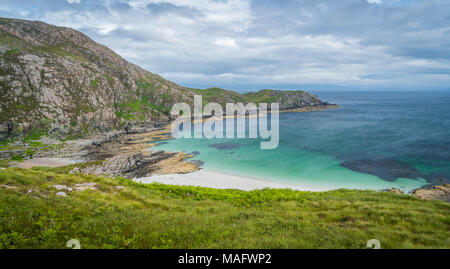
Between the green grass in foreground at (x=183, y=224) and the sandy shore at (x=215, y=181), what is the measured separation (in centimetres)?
2057

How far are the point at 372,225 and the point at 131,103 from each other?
393 ft

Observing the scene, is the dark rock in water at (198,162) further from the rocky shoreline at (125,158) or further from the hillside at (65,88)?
the hillside at (65,88)

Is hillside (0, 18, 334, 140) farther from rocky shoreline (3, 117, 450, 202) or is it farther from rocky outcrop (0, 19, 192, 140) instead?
rocky shoreline (3, 117, 450, 202)

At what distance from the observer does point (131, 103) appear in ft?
373

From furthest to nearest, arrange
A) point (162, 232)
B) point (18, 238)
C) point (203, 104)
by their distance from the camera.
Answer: point (203, 104)
point (162, 232)
point (18, 238)

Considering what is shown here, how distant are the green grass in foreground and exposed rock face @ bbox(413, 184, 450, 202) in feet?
47.4

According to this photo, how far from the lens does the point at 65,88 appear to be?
85.4m

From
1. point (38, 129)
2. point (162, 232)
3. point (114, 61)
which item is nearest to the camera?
point (162, 232)

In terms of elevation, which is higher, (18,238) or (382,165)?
(18,238)

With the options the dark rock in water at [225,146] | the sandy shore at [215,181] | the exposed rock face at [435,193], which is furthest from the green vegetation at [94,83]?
the exposed rock face at [435,193]

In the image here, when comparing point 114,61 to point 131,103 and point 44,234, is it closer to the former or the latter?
point 131,103

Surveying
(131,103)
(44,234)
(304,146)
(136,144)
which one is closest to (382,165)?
(304,146)

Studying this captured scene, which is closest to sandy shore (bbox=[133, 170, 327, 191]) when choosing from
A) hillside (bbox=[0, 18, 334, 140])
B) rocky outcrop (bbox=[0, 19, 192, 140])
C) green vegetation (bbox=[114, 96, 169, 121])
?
hillside (bbox=[0, 18, 334, 140])
